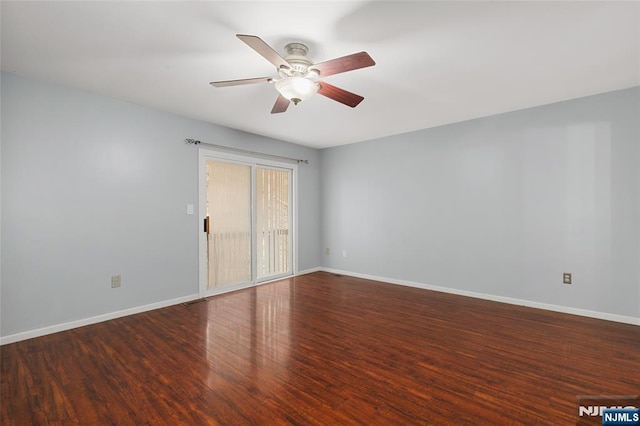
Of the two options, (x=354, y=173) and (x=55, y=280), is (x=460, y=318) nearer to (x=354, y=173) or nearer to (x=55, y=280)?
(x=354, y=173)

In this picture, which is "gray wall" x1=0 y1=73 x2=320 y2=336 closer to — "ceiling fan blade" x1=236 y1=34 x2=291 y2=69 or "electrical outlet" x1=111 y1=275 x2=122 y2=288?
"electrical outlet" x1=111 y1=275 x2=122 y2=288

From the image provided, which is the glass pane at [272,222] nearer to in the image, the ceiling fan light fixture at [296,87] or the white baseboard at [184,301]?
the white baseboard at [184,301]

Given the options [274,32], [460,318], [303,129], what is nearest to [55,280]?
[274,32]

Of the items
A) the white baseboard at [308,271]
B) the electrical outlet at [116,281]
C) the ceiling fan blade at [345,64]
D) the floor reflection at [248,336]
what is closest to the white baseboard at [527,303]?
the white baseboard at [308,271]

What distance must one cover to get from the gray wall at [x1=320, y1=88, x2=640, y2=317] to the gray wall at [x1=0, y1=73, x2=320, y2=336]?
3053mm

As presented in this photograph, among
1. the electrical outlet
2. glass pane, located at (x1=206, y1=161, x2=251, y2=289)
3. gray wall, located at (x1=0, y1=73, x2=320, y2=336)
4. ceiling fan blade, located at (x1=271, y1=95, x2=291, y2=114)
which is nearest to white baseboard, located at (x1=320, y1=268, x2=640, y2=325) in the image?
glass pane, located at (x1=206, y1=161, x2=251, y2=289)

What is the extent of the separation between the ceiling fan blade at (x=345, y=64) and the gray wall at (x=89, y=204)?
8.67 ft

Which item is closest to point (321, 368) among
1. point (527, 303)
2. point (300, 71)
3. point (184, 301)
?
point (300, 71)

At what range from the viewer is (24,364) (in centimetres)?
233

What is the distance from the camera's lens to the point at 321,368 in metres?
2.25

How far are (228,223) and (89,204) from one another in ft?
5.76

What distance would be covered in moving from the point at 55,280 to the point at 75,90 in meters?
2.03

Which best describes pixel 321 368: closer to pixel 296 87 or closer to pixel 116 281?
pixel 296 87

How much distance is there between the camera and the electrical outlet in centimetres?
333
